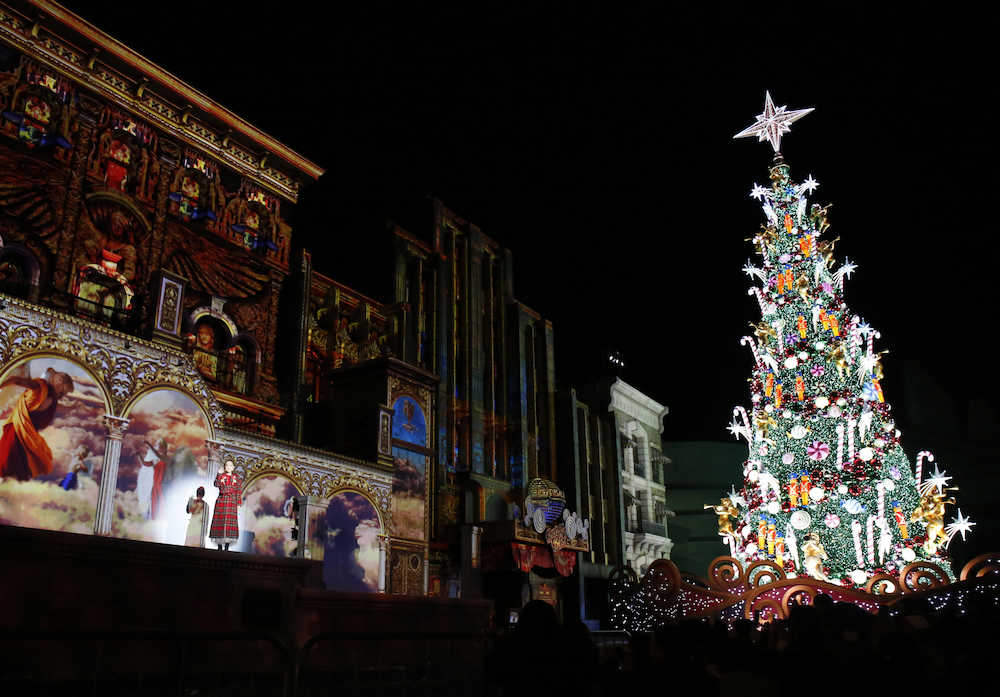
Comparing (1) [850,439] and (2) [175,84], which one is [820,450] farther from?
(2) [175,84]

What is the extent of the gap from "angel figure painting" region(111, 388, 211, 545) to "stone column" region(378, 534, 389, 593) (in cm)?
546

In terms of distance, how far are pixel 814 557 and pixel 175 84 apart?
20598mm

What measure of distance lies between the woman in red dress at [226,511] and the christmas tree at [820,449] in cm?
1179

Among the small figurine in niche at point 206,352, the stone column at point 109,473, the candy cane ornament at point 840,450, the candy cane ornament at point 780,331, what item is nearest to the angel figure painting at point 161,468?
the stone column at point 109,473

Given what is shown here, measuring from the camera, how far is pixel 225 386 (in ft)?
65.7

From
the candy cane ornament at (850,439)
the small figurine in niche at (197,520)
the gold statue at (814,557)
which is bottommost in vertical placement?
the gold statue at (814,557)

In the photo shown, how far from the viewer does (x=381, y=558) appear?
771 inches

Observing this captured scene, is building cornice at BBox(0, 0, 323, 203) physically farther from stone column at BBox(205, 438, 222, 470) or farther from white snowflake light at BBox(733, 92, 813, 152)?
white snowflake light at BBox(733, 92, 813, 152)

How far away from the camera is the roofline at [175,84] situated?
57.1ft

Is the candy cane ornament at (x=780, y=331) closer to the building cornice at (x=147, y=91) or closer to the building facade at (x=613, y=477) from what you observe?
the building facade at (x=613, y=477)

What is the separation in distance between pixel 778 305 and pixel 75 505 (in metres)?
17.1

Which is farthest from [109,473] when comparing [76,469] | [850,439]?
[850,439]

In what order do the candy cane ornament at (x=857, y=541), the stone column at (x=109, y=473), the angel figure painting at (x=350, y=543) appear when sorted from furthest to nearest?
1. the angel figure painting at (x=350, y=543)
2. the candy cane ornament at (x=857, y=541)
3. the stone column at (x=109, y=473)

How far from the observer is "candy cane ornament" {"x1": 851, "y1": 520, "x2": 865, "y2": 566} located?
1688 centimetres
